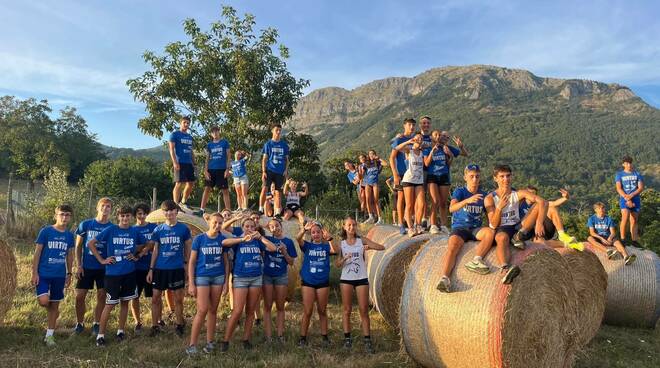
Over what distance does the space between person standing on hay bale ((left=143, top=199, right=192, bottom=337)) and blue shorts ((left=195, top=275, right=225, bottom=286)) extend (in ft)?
2.46

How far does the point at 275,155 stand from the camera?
10680 millimetres

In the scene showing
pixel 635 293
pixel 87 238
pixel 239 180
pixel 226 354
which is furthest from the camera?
pixel 239 180

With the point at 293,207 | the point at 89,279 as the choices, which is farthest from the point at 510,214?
the point at 89,279

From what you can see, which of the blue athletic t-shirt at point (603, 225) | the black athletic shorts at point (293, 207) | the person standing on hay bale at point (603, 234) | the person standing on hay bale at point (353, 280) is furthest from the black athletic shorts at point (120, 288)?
the blue athletic t-shirt at point (603, 225)

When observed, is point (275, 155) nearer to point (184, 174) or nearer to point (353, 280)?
point (184, 174)

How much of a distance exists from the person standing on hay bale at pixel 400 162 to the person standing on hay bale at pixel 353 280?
6.91ft

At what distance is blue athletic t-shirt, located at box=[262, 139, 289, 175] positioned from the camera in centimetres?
1067

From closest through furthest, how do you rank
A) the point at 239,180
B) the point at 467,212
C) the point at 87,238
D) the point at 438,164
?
the point at 467,212 < the point at 87,238 < the point at 438,164 < the point at 239,180

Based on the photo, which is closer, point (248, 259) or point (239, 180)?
point (248, 259)

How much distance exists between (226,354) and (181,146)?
16.4 feet

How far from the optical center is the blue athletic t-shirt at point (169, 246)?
6.84 meters

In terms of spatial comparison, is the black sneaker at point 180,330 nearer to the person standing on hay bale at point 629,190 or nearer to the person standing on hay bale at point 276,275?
the person standing on hay bale at point 276,275

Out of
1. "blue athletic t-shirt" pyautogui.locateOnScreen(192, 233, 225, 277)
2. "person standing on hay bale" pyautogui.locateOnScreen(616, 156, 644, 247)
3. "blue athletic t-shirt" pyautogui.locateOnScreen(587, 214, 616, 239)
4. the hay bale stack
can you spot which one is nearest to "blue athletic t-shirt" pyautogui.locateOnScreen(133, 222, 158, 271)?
"blue athletic t-shirt" pyautogui.locateOnScreen(192, 233, 225, 277)

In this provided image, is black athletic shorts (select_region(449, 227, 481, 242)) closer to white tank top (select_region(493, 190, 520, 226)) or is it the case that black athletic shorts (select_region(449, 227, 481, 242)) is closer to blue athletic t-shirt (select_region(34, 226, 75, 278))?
white tank top (select_region(493, 190, 520, 226))
